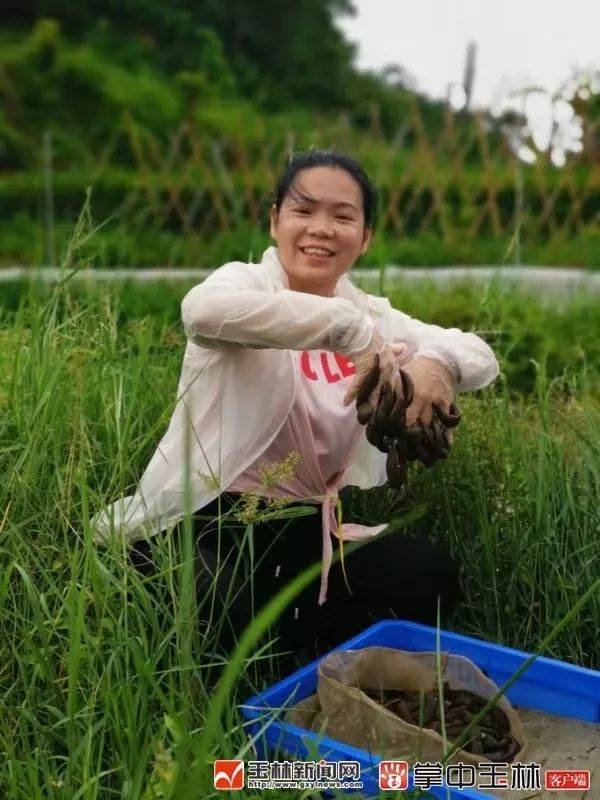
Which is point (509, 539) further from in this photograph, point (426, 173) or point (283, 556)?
point (426, 173)

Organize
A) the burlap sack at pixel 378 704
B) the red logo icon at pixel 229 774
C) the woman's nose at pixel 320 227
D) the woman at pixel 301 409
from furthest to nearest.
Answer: the woman's nose at pixel 320 227, the woman at pixel 301 409, the burlap sack at pixel 378 704, the red logo icon at pixel 229 774

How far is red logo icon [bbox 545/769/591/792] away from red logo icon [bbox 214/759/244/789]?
1.62 ft

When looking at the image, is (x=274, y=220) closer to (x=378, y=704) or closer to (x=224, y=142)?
(x=378, y=704)

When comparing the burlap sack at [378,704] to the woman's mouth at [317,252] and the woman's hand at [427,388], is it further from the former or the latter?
the woman's mouth at [317,252]

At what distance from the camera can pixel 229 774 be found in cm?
147

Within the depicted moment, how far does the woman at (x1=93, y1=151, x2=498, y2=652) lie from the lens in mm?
1734

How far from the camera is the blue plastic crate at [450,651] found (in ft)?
5.35

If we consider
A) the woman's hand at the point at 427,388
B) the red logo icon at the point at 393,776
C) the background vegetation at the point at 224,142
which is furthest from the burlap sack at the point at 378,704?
the background vegetation at the point at 224,142

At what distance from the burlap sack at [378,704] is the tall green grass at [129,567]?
0.39ft

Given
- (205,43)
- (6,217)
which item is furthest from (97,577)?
(205,43)

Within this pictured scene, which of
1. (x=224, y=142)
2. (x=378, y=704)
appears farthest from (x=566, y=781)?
(x=224, y=142)

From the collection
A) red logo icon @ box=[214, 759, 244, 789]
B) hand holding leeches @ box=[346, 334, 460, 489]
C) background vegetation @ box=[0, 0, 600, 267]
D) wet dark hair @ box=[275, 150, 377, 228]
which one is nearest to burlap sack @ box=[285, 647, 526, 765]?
red logo icon @ box=[214, 759, 244, 789]

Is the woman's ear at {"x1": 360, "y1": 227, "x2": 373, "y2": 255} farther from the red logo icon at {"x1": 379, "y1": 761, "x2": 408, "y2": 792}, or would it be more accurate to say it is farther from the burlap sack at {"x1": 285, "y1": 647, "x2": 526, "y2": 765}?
the red logo icon at {"x1": 379, "y1": 761, "x2": 408, "y2": 792}

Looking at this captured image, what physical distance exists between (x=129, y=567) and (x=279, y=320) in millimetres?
452
